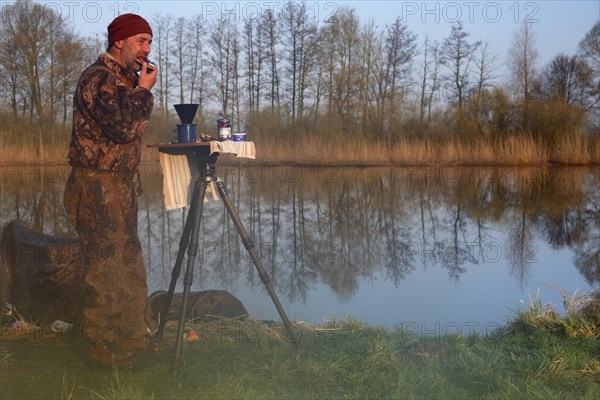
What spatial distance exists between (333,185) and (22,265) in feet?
50.8

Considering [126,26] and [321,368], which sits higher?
[126,26]

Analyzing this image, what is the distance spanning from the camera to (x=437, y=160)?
24.5 m

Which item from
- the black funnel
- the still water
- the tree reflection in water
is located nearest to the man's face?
the black funnel

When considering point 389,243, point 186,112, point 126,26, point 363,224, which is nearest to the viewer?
point 126,26

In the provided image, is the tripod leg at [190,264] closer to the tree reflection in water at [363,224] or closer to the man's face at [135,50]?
the man's face at [135,50]

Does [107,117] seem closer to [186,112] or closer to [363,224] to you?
[186,112]

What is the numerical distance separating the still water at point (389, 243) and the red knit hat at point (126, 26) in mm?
2879

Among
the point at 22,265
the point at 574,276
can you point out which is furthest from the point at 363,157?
the point at 22,265

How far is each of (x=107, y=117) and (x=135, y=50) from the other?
17.2 inches

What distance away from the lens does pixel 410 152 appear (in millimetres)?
23688

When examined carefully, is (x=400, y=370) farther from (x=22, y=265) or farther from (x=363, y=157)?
(x=363, y=157)

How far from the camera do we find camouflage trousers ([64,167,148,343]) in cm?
365

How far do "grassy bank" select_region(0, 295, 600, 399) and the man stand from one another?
25cm

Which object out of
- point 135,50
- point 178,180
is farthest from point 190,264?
point 135,50
